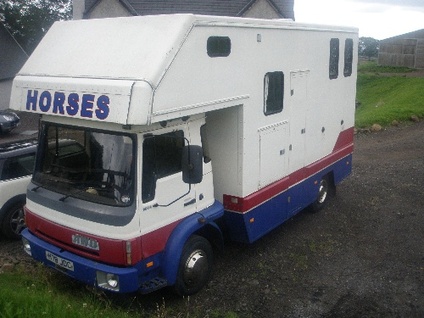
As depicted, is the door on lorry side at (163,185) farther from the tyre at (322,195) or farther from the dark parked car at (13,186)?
the tyre at (322,195)

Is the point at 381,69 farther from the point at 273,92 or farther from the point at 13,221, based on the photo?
the point at 13,221

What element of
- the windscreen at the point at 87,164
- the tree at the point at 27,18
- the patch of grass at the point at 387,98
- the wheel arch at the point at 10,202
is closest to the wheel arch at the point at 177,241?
the windscreen at the point at 87,164

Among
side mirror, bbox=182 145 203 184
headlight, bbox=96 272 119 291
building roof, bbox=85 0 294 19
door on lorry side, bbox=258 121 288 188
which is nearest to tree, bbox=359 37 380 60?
building roof, bbox=85 0 294 19

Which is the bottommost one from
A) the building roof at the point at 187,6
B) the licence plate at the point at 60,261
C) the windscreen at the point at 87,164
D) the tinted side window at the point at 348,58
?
the licence plate at the point at 60,261

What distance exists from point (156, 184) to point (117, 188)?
17.7 inches

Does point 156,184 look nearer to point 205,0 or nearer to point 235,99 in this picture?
point 235,99

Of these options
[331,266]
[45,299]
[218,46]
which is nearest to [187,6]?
[218,46]

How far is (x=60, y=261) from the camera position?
585cm

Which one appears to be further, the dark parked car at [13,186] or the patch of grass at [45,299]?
the dark parked car at [13,186]

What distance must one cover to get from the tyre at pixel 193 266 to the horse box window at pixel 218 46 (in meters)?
2.34

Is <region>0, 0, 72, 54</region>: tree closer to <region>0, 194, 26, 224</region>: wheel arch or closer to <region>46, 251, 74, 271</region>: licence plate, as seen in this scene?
<region>0, 194, 26, 224</region>: wheel arch

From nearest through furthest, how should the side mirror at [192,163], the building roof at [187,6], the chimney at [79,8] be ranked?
the side mirror at [192,163] → the building roof at [187,6] → the chimney at [79,8]

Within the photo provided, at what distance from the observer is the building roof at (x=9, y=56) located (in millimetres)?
29672

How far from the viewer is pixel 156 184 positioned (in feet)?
18.7
